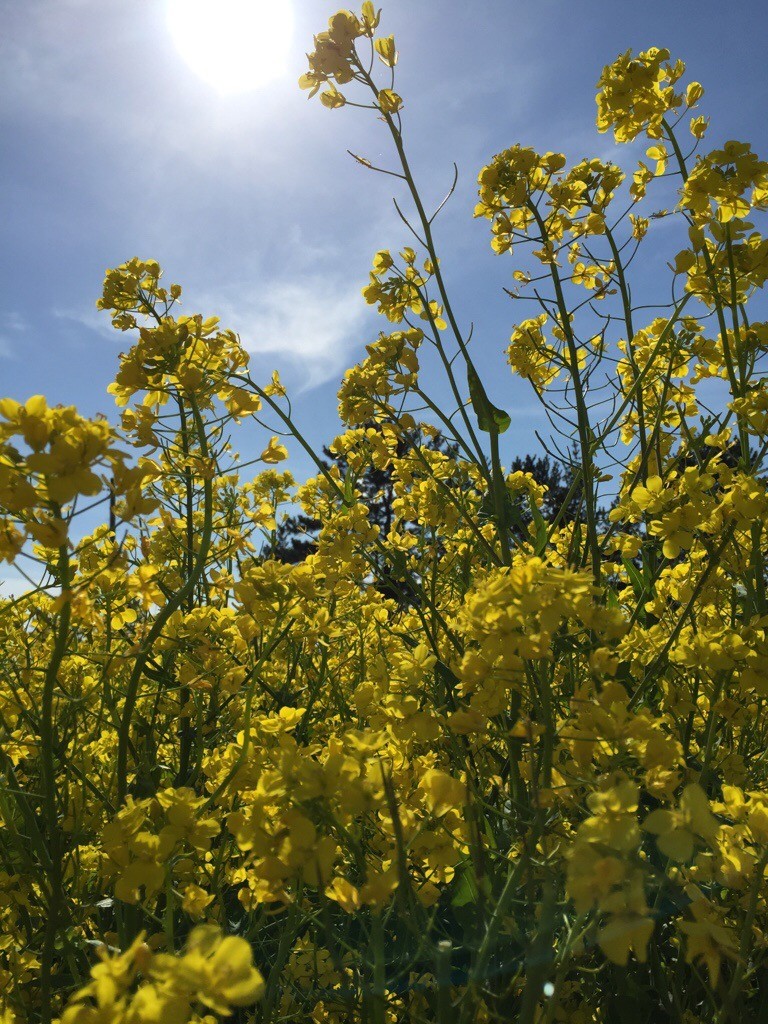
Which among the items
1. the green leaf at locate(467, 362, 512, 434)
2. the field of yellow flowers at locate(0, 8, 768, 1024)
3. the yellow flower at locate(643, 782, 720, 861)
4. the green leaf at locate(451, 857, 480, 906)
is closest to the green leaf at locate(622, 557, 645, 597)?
the field of yellow flowers at locate(0, 8, 768, 1024)

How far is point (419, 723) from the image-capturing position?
1179mm

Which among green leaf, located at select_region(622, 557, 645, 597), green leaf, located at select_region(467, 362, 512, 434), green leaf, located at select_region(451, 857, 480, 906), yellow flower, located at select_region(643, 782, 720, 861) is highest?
green leaf, located at select_region(467, 362, 512, 434)

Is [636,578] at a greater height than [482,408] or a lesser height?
lesser

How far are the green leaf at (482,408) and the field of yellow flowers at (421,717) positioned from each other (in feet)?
0.04

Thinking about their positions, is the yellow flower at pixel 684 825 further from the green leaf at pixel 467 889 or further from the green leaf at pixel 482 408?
→ the green leaf at pixel 482 408

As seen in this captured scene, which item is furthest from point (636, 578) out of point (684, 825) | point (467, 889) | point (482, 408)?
point (684, 825)

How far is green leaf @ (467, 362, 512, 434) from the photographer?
2.00 meters

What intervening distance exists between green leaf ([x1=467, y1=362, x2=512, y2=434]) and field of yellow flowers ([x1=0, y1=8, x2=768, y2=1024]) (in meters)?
0.01

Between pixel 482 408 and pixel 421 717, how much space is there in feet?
3.53

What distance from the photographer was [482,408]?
6.65ft

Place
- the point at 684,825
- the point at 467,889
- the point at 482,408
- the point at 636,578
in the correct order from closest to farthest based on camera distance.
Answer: the point at 684,825 → the point at 467,889 → the point at 482,408 → the point at 636,578

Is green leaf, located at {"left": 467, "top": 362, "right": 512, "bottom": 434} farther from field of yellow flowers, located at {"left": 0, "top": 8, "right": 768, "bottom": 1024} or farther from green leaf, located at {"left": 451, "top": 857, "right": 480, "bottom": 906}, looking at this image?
green leaf, located at {"left": 451, "top": 857, "right": 480, "bottom": 906}

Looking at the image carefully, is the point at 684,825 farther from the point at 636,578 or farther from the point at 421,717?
the point at 636,578

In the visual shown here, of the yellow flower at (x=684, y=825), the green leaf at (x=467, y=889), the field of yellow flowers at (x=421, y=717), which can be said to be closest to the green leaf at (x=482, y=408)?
→ the field of yellow flowers at (x=421, y=717)
